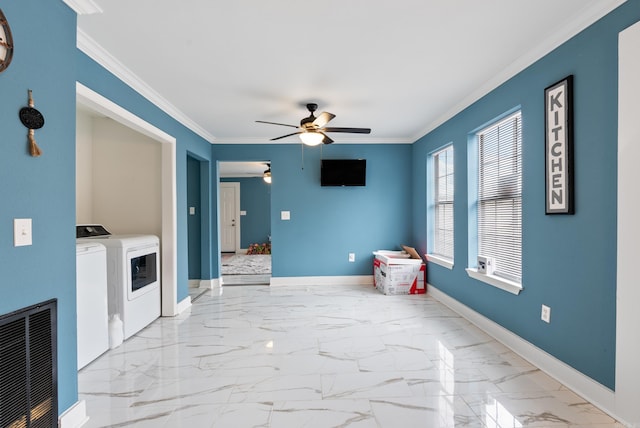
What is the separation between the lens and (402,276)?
4988mm

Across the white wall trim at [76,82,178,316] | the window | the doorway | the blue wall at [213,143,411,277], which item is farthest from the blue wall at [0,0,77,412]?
the doorway

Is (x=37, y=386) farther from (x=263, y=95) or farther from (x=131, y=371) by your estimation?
(x=263, y=95)

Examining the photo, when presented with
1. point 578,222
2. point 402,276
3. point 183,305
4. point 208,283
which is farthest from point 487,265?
point 208,283

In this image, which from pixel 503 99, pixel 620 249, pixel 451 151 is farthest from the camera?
pixel 451 151

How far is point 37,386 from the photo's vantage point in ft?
5.27

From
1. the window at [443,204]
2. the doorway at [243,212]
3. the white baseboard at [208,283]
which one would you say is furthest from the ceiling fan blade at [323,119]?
the doorway at [243,212]

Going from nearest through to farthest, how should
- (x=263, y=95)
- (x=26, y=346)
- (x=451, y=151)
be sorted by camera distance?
(x=26, y=346)
(x=263, y=95)
(x=451, y=151)

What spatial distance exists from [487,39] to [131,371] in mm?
3554

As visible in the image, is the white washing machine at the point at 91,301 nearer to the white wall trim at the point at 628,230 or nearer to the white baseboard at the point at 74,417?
the white baseboard at the point at 74,417

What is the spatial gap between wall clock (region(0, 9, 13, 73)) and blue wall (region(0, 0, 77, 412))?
5cm

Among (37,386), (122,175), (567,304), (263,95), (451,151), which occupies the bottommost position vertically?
(37,386)

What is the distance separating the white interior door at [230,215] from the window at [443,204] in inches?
256

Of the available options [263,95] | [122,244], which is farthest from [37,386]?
[263,95]

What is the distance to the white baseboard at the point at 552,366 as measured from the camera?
2.02 m
